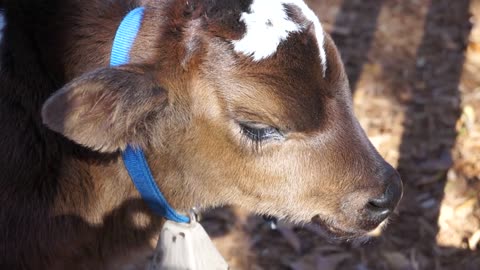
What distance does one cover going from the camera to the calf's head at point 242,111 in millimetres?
2223

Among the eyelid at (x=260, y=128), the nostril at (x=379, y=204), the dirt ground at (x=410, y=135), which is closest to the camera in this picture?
the eyelid at (x=260, y=128)

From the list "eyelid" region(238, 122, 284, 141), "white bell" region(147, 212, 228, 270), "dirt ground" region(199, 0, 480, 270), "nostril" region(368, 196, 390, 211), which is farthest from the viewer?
"dirt ground" region(199, 0, 480, 270)

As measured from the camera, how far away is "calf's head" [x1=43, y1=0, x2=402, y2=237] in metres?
2.22

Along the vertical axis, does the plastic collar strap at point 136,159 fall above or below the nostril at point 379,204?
above

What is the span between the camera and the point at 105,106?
2158 mm

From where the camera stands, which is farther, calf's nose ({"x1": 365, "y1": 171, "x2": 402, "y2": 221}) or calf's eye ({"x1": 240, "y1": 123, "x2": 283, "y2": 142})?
calf's nose ({"x1": 365, "y1": 171, "x2": 402, "y2": 221})

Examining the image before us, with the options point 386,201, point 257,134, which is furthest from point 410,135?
point 257,134

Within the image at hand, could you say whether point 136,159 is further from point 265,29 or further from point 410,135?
point 410,135

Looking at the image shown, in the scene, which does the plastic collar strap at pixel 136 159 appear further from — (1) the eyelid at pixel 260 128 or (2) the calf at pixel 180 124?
(1) the eyelid at pixel 260 128

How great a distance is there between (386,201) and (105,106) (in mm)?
1096

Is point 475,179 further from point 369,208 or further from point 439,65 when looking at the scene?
point 369,208

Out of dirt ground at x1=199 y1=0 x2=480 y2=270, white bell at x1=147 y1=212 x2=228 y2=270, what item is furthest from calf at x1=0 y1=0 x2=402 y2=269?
dirt ground at x1=199 y1=0 x2=480 y2=270

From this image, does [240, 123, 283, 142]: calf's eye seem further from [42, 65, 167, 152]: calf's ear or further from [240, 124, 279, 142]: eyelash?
[42, 65, 167, 152]: calf's ear

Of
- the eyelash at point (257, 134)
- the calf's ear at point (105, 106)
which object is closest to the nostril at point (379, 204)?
the eyelash at point (257, 134)
